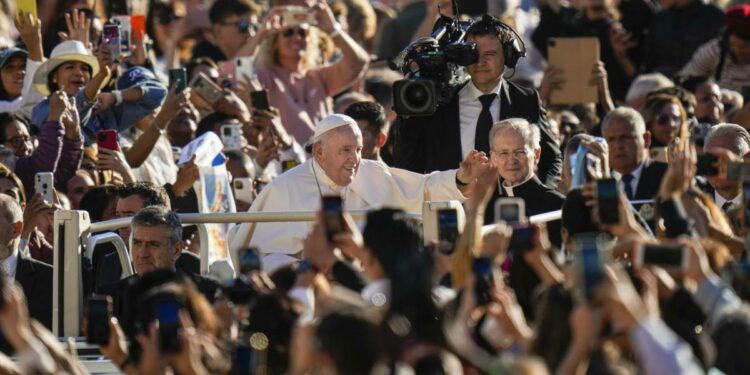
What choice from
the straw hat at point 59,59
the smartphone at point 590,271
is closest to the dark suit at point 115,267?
the straw hat at point 59,59

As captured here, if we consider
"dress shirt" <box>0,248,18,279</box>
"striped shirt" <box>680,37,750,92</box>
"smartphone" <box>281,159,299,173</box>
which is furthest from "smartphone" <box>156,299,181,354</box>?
"striped shirt" <box>680,37,750,92</box>

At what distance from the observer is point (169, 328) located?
790cm

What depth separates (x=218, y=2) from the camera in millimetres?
16875

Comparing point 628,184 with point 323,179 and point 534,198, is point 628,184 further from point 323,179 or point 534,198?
point 323,179

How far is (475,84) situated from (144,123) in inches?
121

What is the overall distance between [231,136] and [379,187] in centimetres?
274

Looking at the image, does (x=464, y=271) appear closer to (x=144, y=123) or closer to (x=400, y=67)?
(x=400, y=67)

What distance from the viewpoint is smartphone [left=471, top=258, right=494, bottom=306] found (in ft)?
27.2

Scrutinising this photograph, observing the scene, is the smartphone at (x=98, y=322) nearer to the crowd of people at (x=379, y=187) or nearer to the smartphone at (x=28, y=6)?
the crowd of people at (x=379, y=187)

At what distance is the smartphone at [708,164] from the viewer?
9.99 metres

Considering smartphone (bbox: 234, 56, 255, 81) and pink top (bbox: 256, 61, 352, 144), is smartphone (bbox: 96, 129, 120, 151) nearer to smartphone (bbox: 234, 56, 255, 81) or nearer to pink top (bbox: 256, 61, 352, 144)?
smartphone (bbox: 234, 56, 255, 81)

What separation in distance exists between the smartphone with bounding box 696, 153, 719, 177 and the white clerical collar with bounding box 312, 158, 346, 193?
8.44 feet

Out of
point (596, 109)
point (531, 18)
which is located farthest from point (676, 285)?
point (531, 18)

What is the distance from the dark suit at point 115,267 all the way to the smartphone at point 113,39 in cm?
260
